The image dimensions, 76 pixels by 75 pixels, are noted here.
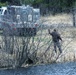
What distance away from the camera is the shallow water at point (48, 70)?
2066 centimetres

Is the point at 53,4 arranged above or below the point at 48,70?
above

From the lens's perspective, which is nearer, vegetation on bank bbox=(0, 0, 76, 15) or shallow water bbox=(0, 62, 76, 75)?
shallow water bbox=(0, 62, 76, 75)

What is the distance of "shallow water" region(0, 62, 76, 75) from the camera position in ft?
67.8

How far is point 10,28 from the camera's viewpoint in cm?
2305

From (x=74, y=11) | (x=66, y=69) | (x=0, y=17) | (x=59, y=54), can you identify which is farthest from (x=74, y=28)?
(x=66, y=69)

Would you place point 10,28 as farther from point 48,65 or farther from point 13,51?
point 48,65

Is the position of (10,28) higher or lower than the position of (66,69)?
higher

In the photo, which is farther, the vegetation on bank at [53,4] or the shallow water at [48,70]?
the vegetation on bank at [53,4]

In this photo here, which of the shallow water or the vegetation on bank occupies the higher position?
the vegetation on bank

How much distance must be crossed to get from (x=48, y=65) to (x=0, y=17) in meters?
12.5

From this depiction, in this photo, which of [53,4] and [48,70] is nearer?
[48,70]

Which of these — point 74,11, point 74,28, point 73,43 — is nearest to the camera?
point 73,43

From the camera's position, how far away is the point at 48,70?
70.5ft

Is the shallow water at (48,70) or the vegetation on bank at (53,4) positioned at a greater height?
the vegetation on bank at (53,4)
